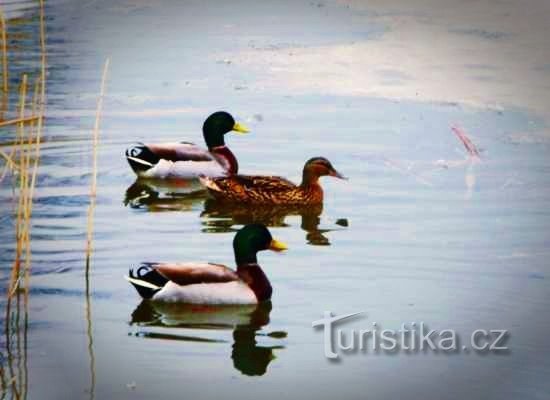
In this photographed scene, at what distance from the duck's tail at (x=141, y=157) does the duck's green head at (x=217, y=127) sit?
0.83 m

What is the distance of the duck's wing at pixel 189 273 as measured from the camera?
859 cm

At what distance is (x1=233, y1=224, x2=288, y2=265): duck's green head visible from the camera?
29.0 feet

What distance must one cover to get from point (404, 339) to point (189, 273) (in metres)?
1.50

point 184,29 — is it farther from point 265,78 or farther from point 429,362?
point 429,362

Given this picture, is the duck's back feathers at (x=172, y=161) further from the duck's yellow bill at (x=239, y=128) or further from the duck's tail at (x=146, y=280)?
the duck's tail at (x=146, y=280)

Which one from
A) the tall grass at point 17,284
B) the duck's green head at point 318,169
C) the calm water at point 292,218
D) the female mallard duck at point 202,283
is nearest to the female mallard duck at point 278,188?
the duck's green head at point 318,169

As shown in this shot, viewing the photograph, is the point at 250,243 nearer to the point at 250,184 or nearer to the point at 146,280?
the point at 146,280

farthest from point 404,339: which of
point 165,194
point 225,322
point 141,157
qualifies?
point 141,157

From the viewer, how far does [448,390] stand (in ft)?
23.6

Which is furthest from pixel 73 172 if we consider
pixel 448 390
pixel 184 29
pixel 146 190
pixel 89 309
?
pixel 184 29

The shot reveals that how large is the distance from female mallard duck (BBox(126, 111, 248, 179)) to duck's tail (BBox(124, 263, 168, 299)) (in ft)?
12.9

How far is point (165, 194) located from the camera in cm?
1238

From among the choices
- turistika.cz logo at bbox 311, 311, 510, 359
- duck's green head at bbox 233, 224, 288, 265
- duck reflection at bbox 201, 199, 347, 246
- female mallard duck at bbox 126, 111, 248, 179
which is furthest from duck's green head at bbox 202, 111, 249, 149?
turistika.cz logo at bbox 311, 311, 510, 359

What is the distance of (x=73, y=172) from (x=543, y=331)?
5.63m
